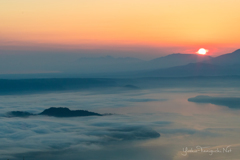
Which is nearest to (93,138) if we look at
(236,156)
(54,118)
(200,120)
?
(54,118)

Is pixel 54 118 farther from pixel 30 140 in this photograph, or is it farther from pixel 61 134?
pixel 30 140

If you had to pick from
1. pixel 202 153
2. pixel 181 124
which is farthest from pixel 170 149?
pixel 181 124

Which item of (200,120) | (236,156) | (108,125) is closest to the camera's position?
(236,156)

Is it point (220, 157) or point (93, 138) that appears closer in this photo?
point (220, 157)

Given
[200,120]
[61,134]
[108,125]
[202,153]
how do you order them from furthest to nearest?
1. [200,120]
2. [108,125]
3. [61,134]
4. [202,153]

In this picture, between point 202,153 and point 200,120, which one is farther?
point 200,120

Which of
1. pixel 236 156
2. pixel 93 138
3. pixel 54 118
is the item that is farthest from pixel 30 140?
pixel 236 156

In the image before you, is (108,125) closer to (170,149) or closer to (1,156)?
(170,149)

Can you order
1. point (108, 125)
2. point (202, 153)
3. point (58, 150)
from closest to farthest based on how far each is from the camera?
1. point (202, 153)
2. point (58, 150)
3. point (108, 125)

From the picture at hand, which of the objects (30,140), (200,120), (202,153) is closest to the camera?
(202,153)
